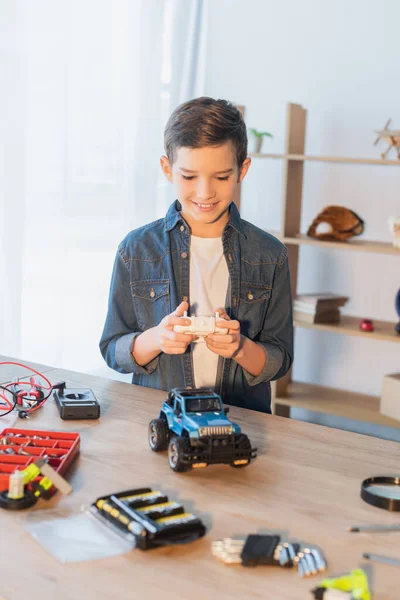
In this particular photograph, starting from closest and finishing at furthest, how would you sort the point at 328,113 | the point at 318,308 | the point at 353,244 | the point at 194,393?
the point at 194,393
the point at 353,244
the point at 318,308
the point at 328,113

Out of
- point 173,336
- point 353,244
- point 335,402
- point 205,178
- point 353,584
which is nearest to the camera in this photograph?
point 353,584

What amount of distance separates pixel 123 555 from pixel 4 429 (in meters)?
0.45

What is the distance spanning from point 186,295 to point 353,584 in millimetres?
1040

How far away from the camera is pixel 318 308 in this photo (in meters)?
3.51

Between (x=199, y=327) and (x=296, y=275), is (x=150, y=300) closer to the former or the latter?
(x=199, y=327)

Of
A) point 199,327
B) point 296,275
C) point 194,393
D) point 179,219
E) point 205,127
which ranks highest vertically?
point 205,127

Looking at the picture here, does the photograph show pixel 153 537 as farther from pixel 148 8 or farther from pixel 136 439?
pixel 148 8

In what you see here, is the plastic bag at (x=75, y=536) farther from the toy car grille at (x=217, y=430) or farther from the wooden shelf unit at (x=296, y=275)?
the wooden shelf unit at (x=296, y=275)

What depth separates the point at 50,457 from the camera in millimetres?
1192

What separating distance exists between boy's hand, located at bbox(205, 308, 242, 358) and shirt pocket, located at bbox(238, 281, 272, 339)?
0.32 metres

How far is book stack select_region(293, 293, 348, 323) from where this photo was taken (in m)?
3.50

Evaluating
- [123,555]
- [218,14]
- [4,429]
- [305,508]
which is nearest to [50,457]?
[4,429]

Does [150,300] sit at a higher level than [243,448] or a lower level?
higher

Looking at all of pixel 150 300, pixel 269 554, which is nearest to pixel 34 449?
pixel 269 554
